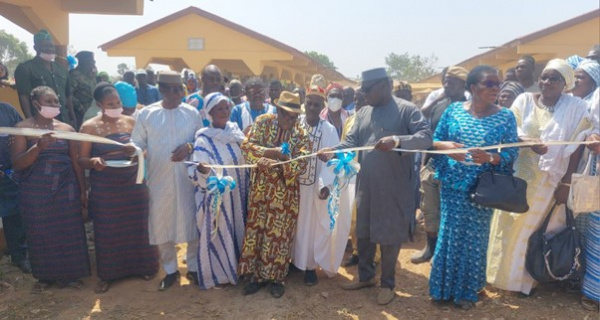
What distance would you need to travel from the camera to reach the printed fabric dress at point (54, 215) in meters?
3.86

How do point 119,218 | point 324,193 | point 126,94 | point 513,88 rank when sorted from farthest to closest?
point 513,88 → point 126,94 → point 119,218 → point 324,193

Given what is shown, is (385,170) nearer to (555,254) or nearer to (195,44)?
(555,254)

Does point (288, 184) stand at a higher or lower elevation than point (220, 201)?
higher

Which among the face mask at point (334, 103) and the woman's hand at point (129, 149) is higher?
the face mask at point (334, 103)

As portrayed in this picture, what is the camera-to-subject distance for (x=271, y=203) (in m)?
3.79

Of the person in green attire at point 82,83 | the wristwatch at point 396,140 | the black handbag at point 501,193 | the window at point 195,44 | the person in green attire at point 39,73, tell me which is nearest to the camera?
the black handbag at point 501,193

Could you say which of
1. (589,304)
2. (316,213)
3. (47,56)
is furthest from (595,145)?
(47,56)

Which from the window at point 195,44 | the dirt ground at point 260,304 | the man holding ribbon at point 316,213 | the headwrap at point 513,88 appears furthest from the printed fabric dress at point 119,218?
the window at point 195,44

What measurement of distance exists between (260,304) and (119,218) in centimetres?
162

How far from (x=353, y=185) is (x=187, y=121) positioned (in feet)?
5.95

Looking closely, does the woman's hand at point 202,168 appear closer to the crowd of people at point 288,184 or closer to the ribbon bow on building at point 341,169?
the crowd of people at point 288,184

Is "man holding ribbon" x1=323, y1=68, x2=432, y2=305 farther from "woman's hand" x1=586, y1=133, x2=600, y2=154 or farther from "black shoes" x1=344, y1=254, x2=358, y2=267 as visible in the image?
"woman's hand" x1=586, y1=133, x2=600, y2=154

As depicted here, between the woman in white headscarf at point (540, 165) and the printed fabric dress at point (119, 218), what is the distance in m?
3.48

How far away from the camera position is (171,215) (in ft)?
13.0
